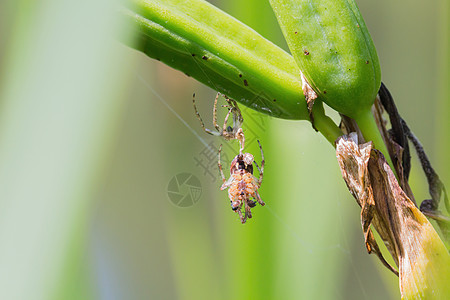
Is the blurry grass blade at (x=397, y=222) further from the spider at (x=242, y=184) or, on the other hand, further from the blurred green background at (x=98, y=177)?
the spider at (x=242, y=184)

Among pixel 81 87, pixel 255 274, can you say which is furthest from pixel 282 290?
pixel 81 87

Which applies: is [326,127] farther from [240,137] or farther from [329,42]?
[240,137]

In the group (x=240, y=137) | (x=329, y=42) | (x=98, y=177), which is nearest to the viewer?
(x=329, y=42)

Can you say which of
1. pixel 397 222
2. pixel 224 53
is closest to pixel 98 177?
pixel 224 53

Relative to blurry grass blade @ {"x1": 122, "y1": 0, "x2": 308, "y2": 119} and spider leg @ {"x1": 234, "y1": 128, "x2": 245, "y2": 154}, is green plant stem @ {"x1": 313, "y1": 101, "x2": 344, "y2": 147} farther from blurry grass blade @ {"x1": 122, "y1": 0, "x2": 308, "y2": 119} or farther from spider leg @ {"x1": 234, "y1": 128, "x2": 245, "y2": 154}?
spider leg @ {"x1": 234, "y1": 128, "x2": 245, "y2": 154}

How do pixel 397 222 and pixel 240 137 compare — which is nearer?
pixel 397 222

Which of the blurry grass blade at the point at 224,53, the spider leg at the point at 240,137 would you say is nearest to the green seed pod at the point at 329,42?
the blurry grass blade at the point at 224,53
